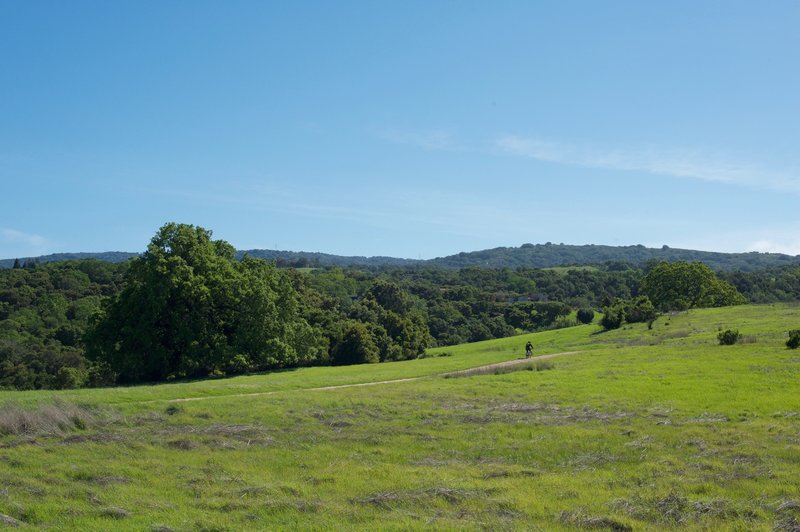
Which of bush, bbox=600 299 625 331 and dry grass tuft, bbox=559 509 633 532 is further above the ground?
bush, bbox=600 299 625 331

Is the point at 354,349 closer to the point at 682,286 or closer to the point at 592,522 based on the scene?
the point at 592,522

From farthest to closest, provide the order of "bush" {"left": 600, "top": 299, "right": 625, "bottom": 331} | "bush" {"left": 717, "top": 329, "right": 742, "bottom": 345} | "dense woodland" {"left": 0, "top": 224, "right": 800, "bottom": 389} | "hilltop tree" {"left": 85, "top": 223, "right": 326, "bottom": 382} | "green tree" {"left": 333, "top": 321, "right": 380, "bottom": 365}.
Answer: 1. "bush" {"left": 600, "top": 299, "right": 625, "bottom": 331}
2. "green tree" {"left": 333, "top": 321, "right": 380, "bottom": 365}
3. "bush" {"left": 717, "top": 329, "right": 742, "bottom": 345}
4. "dense woodland" {"left": 0, "top": 224, "right": 800, "bottom": 389}
5. "hilltop tree" {"left": 85, "top": 223, "right": 326, "bottom": 382}

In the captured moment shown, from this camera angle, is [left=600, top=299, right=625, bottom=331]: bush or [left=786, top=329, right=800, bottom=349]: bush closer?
[left=786, top=329, right=800, bottom=349]: bush

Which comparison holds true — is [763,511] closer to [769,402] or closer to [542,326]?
[769,402]

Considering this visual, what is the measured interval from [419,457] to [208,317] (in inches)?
1283

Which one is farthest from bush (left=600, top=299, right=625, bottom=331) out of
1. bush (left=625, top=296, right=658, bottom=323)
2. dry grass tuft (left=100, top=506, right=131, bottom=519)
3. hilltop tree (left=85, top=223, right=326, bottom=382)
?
dry grass tuft (left=100, top=506, right=131, bottom=519)

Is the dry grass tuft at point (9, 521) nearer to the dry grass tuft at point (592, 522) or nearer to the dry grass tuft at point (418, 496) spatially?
the dry grass tuft at point (418, 496)

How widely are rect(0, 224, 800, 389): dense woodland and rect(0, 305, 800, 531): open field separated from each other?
1417 cm

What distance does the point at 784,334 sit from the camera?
157ft

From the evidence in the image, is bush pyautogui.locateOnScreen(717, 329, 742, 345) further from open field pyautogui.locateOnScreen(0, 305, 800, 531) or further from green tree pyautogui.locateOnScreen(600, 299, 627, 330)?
green tree pyautogui.locateOnScreen(600, 299, 627, 330)

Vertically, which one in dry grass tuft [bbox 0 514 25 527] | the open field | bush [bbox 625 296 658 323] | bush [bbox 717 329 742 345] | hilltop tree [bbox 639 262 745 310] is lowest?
the open field

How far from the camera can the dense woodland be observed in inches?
1713

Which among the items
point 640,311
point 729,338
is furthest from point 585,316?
point 729,338

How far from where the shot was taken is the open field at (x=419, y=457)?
39.2 ft
